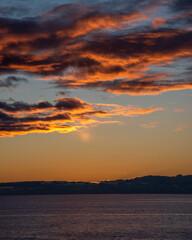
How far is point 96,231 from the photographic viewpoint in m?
146

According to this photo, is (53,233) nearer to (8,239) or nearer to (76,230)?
(76,230)

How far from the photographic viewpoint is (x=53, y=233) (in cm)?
14225

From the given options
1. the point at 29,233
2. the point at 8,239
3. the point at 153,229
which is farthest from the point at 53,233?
the point at 153,229

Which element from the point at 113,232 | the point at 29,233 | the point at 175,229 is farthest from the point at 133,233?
the point at 29,233

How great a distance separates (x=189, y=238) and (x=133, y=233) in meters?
22.0

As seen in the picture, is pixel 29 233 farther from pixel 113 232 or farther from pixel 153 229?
pixel 153 229

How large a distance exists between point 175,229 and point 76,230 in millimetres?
37931

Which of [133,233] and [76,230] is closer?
[133,233]

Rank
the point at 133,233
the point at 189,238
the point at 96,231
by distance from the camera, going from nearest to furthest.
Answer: the point at 189,238, the point at 133,233, the point at 96,231

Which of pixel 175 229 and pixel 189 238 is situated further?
pixel 175 229

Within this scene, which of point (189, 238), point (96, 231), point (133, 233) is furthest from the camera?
point (96, 231)

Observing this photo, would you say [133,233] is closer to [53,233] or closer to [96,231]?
[96,231]

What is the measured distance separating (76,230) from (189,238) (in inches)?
1837

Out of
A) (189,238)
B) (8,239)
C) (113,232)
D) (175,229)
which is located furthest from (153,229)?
(8,239)
